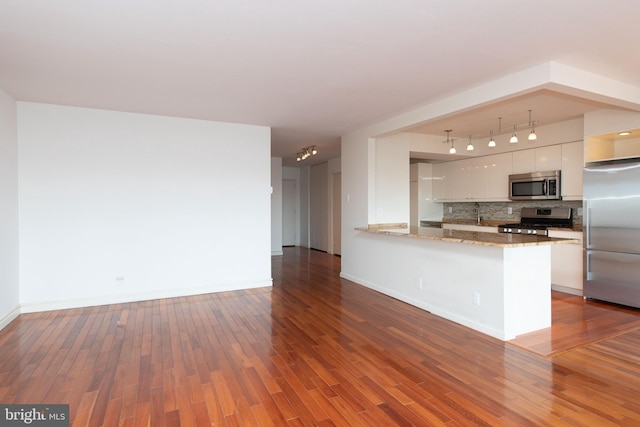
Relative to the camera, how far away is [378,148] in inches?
213

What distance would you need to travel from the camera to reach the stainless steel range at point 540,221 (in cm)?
511

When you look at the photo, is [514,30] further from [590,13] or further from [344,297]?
[344,297]

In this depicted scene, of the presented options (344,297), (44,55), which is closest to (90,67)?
(44,55)

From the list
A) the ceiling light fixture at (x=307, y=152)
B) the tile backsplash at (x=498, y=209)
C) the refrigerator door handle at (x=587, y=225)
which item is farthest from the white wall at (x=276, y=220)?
the refrigerator door handle at (x=587, y=225)

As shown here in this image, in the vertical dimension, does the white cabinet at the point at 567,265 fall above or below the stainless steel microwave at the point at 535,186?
below

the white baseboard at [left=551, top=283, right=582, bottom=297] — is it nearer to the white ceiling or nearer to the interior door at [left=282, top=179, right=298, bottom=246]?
the white ceiling

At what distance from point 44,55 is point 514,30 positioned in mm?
3557

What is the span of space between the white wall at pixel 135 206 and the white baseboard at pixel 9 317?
114mm

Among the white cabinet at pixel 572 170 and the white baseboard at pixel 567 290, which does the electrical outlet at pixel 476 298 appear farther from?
the white cabinet at pixel 572 170

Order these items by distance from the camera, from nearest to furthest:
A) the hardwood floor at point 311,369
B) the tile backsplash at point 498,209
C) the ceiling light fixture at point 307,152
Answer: the hardwood floor at point 311,369 → the tile backsplash at point 498,209 → the ceiling light fixture at point 307,152

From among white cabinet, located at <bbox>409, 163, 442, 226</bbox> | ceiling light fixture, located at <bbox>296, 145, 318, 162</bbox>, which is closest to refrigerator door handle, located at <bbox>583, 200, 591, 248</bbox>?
white cabinet, located at <bbox>409, 163, 442, 226</bbox>

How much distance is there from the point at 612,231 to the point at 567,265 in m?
0.80

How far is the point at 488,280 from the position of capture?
3322 mm

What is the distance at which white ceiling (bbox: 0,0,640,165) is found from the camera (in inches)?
84.0
